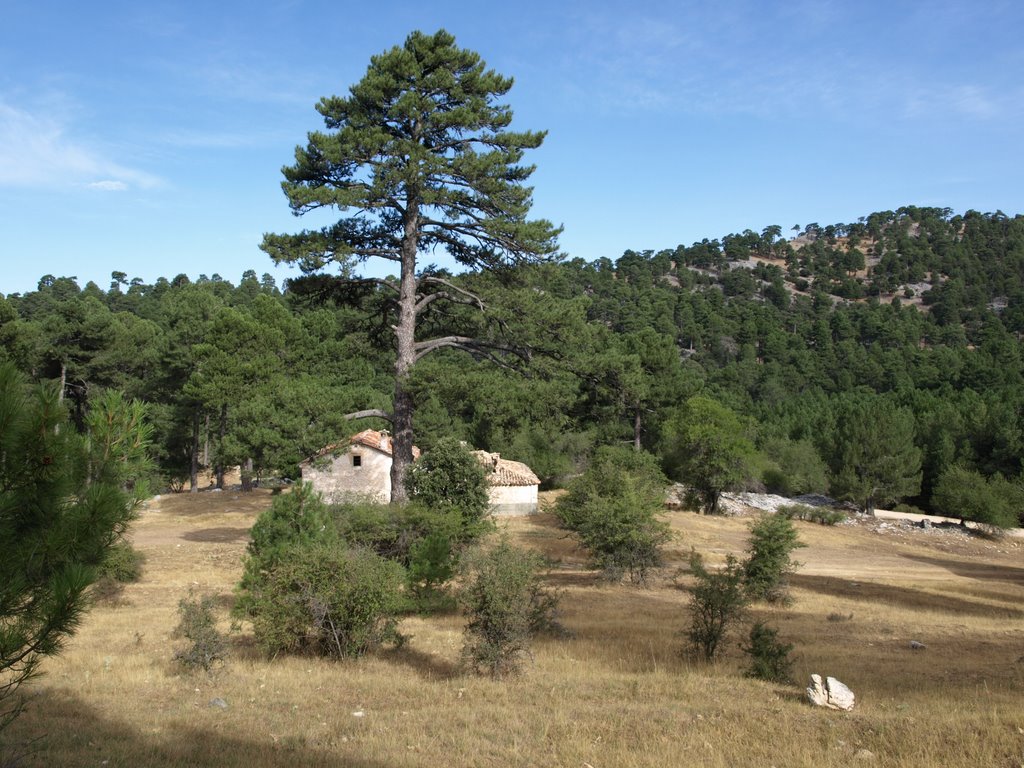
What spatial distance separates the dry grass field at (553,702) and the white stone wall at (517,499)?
65.4 feet

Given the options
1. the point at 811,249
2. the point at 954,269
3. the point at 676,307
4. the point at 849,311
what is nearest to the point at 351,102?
the point at 676,307

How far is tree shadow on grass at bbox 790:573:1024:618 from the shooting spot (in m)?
20.5

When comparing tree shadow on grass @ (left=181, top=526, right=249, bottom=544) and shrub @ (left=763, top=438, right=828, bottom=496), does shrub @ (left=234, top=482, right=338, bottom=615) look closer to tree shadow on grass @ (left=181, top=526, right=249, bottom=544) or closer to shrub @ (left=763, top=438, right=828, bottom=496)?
tree shadow on grass @ (left=181, top=526, right=249, bottom=544)

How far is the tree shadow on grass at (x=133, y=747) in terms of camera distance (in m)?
6.49

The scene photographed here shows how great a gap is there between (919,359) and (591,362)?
96476 mm

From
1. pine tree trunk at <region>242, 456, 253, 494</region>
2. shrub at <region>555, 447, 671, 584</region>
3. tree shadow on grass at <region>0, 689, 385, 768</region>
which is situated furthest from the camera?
pine tree trunk at <region>242, 456, 253, 494</region>

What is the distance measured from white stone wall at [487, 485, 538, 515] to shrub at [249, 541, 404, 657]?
86.4 feet

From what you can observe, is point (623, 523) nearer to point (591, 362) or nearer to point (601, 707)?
point (591, 362)

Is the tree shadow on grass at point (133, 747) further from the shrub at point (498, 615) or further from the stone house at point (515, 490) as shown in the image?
the stone house at point (515, 490)

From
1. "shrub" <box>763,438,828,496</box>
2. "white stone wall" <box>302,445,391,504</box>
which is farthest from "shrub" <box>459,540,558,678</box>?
"shrub" <box>763,438,828,496</box>

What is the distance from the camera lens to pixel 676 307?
122375mm

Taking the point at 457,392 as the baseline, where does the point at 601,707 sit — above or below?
below

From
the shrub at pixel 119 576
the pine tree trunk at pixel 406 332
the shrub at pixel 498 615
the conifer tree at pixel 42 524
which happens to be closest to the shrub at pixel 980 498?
the pine tree trunk at pixel 406 332

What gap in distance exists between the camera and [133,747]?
6.88 m
